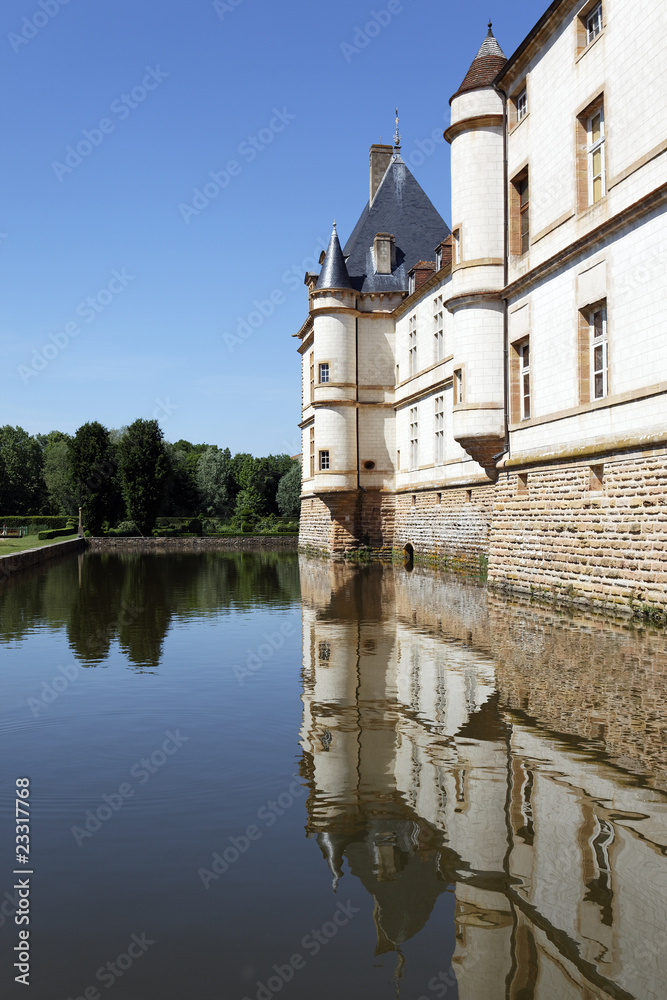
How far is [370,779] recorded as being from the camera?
529 centimetres

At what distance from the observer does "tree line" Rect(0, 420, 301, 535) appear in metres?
57.6

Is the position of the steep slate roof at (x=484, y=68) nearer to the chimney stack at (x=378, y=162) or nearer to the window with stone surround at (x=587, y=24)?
Result: the window with stone surround at (x=587, y=24)

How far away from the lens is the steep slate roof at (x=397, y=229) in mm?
34219

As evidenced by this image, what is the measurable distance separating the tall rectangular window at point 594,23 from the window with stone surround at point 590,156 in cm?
130

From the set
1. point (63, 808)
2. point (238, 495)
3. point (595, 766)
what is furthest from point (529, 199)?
point (238, 495)

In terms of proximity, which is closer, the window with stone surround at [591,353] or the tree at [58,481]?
the window with stone surround at [591,353]

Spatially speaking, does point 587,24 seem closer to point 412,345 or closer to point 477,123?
point 477,123

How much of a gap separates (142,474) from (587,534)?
46.6 metres

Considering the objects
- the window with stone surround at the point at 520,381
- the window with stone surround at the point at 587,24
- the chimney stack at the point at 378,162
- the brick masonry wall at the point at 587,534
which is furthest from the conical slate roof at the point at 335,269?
the window with stone surround at the point at 587,24

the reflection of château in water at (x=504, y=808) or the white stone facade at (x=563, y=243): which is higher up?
the white stone facade at (x=563, y=243)

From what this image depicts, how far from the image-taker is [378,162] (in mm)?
37625

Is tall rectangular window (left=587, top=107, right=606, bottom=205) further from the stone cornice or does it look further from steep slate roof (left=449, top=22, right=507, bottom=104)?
steep slate roof (left=449, top=22, right=507, bottom=104)

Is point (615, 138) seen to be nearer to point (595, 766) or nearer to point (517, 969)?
point (595, 766)

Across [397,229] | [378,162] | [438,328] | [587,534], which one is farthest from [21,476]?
[587,534]
